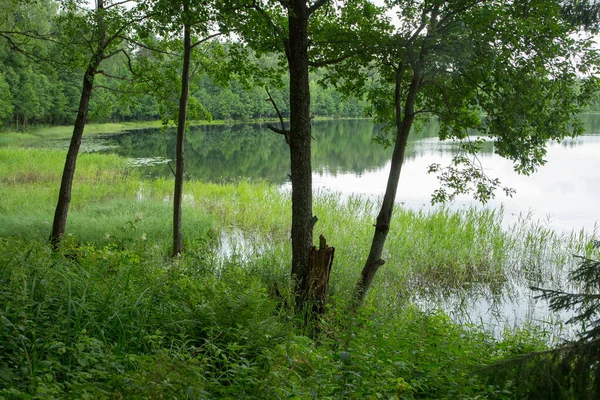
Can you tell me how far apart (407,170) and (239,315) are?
23653 millimetres

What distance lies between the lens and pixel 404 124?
740 centimetres

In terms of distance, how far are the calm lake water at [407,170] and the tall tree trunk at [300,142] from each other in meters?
5.80

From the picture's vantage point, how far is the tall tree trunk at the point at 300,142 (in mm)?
6852

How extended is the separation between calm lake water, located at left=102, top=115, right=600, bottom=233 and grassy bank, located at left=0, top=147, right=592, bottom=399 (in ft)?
8.86

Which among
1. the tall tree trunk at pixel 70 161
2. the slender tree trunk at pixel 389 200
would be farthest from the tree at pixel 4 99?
the slender tree trunk at pixel 389 200

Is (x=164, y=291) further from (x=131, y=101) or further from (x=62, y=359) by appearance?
(x=131, y=101)

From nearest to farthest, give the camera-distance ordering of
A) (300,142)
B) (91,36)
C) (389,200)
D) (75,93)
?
(300,142)
(389,200)
(91,36)
(75,93)

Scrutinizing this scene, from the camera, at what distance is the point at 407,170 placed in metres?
27.2

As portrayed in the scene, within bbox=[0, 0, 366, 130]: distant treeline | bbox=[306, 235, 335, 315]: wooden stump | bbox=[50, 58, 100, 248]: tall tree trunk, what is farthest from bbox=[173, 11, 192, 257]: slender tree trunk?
bbox=[306, 235, 335, 315]: wooden stump

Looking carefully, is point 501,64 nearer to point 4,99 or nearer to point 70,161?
point 70,161

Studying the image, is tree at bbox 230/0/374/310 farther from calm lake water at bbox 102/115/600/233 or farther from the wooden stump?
calm lake water at bbox 102/115/600/233

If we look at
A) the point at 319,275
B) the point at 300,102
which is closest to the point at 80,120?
the point at 300,102

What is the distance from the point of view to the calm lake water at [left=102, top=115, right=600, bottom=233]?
18.5 metres

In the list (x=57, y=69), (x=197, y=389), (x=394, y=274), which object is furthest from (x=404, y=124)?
(x=57, y=69)
